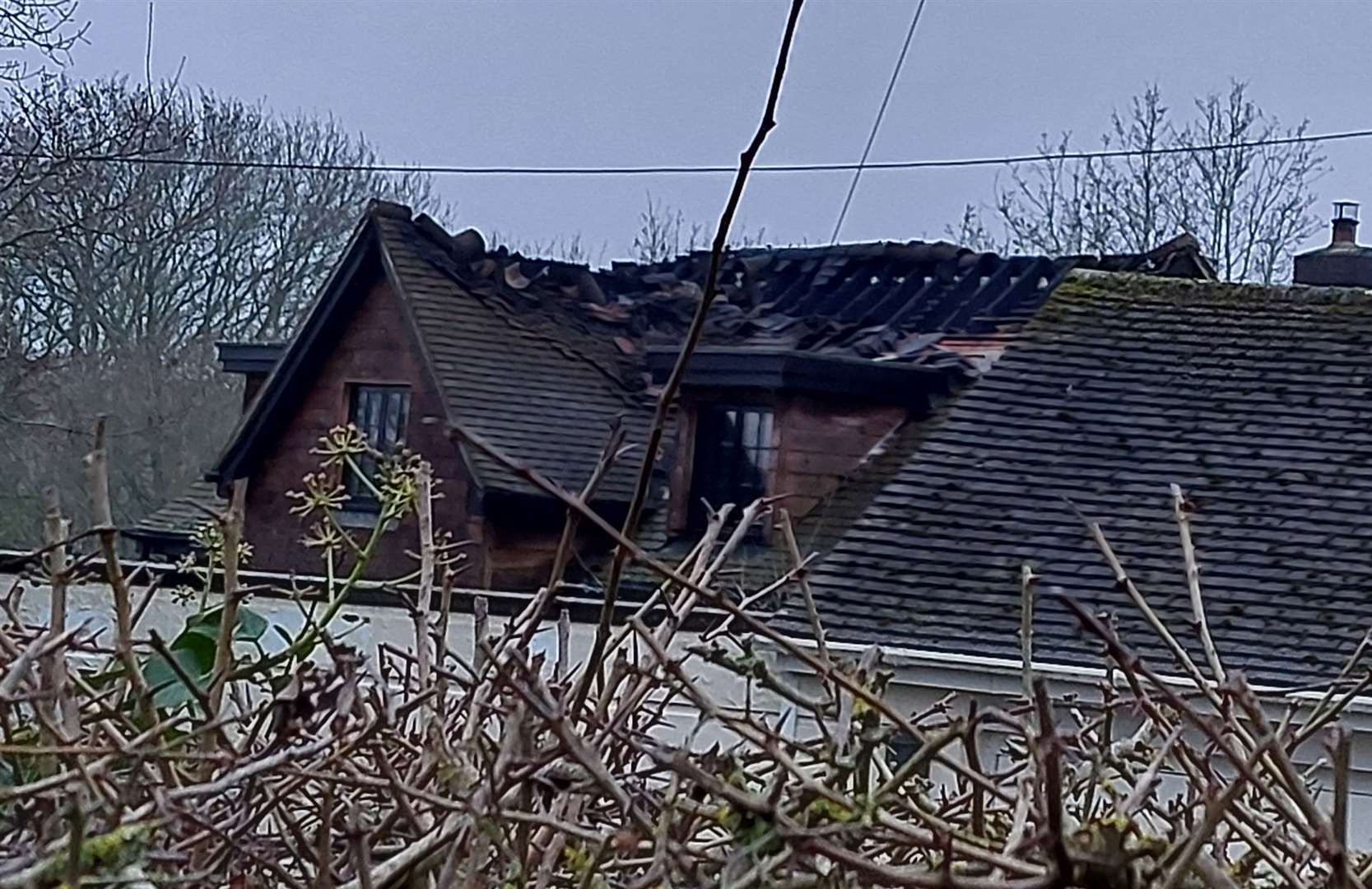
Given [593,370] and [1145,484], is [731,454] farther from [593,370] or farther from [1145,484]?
[1145,484]

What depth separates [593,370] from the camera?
50.2 feet

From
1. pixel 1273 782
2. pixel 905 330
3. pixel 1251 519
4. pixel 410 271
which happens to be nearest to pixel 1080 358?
pixel 1251 519

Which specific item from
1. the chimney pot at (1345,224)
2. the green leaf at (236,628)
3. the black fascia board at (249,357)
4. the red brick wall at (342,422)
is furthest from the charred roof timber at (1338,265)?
the green leaf at (236,628)

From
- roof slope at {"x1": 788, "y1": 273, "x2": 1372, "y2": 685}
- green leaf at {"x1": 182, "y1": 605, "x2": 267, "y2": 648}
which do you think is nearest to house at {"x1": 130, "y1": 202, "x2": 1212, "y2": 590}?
roof slope at {"x1": 788, "y1": 273, "x2": 1372, "y2": 685}

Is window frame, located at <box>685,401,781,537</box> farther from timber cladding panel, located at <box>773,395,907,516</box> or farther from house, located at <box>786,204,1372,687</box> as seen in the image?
house, located at <box>786,204,1372,687</box>

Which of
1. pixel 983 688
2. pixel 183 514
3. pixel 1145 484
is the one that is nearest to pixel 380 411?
pixel 183 514

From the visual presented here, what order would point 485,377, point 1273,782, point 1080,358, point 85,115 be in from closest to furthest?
point 1273,782 → point 1080,358 → point 485,377 → point 85,115

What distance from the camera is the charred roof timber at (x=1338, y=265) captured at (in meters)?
14.3

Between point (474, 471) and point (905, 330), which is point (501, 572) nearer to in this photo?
point (474, 471)

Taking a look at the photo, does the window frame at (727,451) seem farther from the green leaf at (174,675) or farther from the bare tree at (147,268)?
the green leaf at (174,675)

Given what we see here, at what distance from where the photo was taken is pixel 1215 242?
27969 mm

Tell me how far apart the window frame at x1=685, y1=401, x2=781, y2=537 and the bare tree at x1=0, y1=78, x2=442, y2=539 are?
716cm

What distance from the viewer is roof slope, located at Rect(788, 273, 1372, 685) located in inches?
367

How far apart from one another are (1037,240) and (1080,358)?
1651 cm
